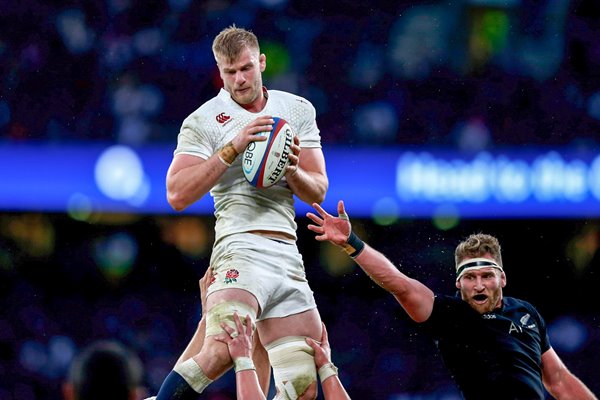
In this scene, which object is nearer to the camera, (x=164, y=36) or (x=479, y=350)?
(x=479, y=350)

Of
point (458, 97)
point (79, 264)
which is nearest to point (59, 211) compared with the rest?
point (79, 264)

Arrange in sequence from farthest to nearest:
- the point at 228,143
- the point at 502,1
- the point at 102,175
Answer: the point at 502,1
the point at 102,175
the point at 228,143

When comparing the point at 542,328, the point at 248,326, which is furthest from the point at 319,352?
the point at 542,328

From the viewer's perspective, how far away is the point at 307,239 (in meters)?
6.51

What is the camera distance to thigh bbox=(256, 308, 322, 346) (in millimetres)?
3604

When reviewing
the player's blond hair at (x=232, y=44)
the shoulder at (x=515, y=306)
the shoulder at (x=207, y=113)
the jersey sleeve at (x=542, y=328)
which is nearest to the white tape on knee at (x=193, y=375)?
the shoulder at (x=207, y=113)

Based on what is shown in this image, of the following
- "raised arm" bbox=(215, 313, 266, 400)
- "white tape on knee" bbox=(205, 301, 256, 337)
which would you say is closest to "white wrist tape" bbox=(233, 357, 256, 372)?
"raised arm" bbox=(215, 313, 266, 400)

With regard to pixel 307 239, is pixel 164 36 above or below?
above

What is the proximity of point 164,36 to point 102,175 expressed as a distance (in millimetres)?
968

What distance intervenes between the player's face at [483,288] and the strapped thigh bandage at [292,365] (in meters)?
0.68

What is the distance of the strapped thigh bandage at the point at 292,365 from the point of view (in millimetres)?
3572

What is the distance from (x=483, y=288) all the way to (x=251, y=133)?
1.10 meters

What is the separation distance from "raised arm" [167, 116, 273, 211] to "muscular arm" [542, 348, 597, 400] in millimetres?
1560

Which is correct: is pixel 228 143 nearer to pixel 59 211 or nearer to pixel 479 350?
pixel 479 350
